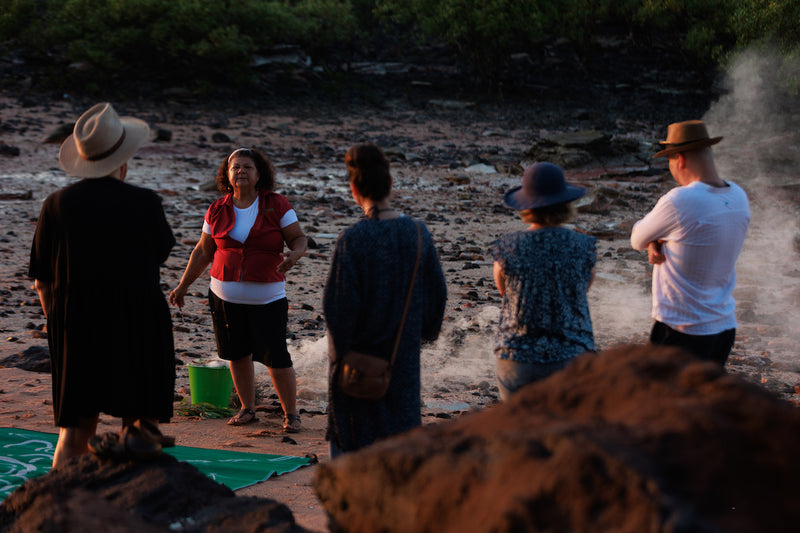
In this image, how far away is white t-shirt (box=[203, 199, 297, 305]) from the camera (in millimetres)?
4898

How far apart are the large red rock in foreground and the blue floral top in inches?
35.4

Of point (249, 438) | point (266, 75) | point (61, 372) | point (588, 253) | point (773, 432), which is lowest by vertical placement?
point (249, 438)

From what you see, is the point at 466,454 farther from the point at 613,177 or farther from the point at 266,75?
the point at 266,75

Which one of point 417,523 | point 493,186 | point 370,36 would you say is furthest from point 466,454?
point 370,36

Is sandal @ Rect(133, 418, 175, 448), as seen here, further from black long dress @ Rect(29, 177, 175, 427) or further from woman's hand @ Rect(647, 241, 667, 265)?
woman's hand @ Rect(647, 241, 667, 265)

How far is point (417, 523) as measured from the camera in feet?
6.21

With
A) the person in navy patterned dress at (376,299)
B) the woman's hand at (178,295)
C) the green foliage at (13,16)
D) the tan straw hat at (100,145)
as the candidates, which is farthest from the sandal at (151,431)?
the green foliage at (13,16)

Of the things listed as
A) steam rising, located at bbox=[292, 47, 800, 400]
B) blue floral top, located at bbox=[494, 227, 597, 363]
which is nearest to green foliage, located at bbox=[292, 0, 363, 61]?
steam rising, located at bbox=[292, 47, 800, 400]

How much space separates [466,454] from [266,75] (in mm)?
31180

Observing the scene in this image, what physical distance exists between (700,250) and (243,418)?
3.13m

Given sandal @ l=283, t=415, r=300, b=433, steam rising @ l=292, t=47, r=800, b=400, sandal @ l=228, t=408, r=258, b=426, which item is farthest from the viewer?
steam rising @ l=292, t=47, r=800, b=400

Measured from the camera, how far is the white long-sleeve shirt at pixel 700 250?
3.47m

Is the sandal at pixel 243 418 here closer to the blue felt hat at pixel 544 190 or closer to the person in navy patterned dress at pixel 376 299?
the person in navy patterned dress at pixel 376 299

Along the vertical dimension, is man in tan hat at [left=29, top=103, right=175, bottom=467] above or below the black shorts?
above
